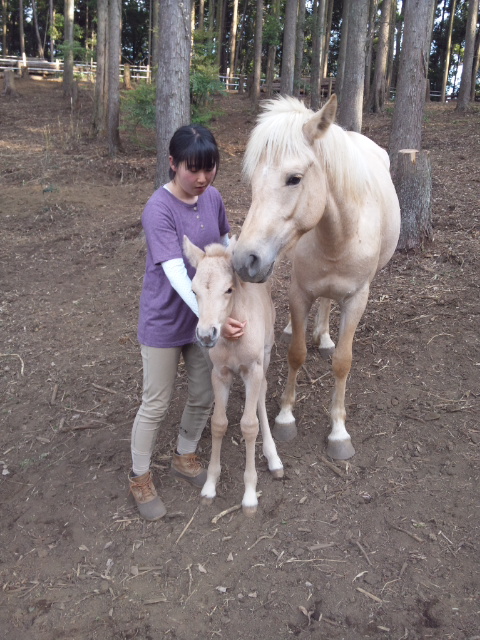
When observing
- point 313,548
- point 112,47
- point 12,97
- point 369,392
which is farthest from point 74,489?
point 12,97

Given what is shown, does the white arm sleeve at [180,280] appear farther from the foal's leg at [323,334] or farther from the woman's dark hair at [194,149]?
the foal's leg at [323,334]

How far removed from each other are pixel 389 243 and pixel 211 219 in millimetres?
1821

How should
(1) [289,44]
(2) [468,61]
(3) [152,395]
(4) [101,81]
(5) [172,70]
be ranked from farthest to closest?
(2) [468,61]
(1) [289,44]
(4) [101,81]
(5) [172,70]
(3) [152,395]

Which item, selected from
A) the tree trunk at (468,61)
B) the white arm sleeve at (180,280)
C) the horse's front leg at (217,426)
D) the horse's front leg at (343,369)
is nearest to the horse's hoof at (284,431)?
the horse's front leg at (343,369)

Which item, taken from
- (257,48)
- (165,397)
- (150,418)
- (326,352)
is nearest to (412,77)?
Answer: (326,352)

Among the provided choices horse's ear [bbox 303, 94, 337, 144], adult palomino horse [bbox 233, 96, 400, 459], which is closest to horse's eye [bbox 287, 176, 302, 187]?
adult palomino horse [bbox 233, 96, 400, 459]

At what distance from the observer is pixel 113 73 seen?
11.4 meters

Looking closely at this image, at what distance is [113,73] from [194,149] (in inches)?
412

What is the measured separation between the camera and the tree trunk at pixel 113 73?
1134 cm

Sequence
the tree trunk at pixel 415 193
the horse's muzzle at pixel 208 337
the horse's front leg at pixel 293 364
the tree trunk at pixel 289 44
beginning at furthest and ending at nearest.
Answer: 1. the tree trunk at pixel 289 44
2. the tree trunk at pixel 415 193
3. the horse's front leg at pixel 293 364
4. the horse's muzzle at pixel 208 337

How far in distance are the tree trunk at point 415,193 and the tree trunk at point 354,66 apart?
13.2 feet

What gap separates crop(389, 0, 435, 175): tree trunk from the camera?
262 inches

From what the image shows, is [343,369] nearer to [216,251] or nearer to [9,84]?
[216,251]

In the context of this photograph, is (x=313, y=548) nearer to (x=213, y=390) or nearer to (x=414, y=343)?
(x=213, y=390)
